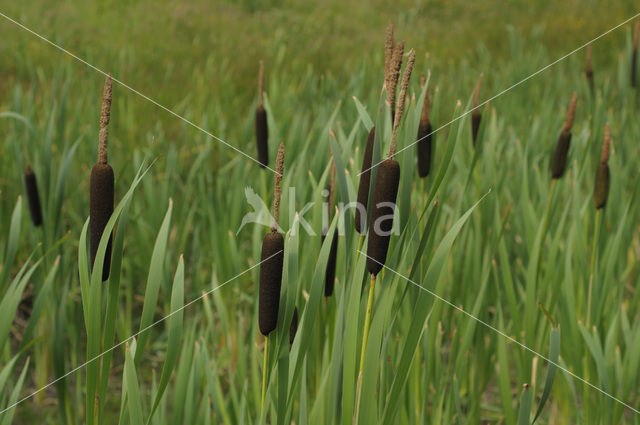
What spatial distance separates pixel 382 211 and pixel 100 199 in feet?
0.84

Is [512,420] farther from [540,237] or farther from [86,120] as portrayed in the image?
[86,120]

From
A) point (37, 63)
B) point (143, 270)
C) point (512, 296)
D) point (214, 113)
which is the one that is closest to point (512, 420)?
point (512, 296)

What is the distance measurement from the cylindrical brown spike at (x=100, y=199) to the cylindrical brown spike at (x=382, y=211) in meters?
0.24

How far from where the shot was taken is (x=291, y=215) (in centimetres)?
66

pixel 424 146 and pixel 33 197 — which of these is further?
pixel 33 197

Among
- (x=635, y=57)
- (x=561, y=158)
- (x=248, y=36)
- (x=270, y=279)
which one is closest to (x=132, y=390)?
(x=270, y=279)

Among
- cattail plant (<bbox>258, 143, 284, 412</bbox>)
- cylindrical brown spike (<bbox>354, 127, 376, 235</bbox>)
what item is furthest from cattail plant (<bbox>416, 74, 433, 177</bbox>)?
cattail plant (<bbox>258, 143, 284, 412</bbox>)

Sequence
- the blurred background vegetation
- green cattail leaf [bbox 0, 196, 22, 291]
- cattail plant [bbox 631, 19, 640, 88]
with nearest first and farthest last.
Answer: green cattail leaf [bbox 0, 196, 22, 291], cattail plant [bbox 631, 19, 640, 88], the blurred background vegetation

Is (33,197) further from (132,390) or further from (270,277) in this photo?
(270,277)

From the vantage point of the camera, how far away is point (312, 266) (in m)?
0.87

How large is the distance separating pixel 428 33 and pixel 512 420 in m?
4.53

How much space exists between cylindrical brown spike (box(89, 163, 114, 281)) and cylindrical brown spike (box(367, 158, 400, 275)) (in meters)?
0.24

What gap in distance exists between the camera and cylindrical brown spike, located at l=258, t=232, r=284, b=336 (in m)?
0.54

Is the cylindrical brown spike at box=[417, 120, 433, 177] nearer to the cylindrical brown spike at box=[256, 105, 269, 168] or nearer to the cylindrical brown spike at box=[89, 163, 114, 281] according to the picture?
the cylindrical brown spike at box=[256, 105, 269, 168]
